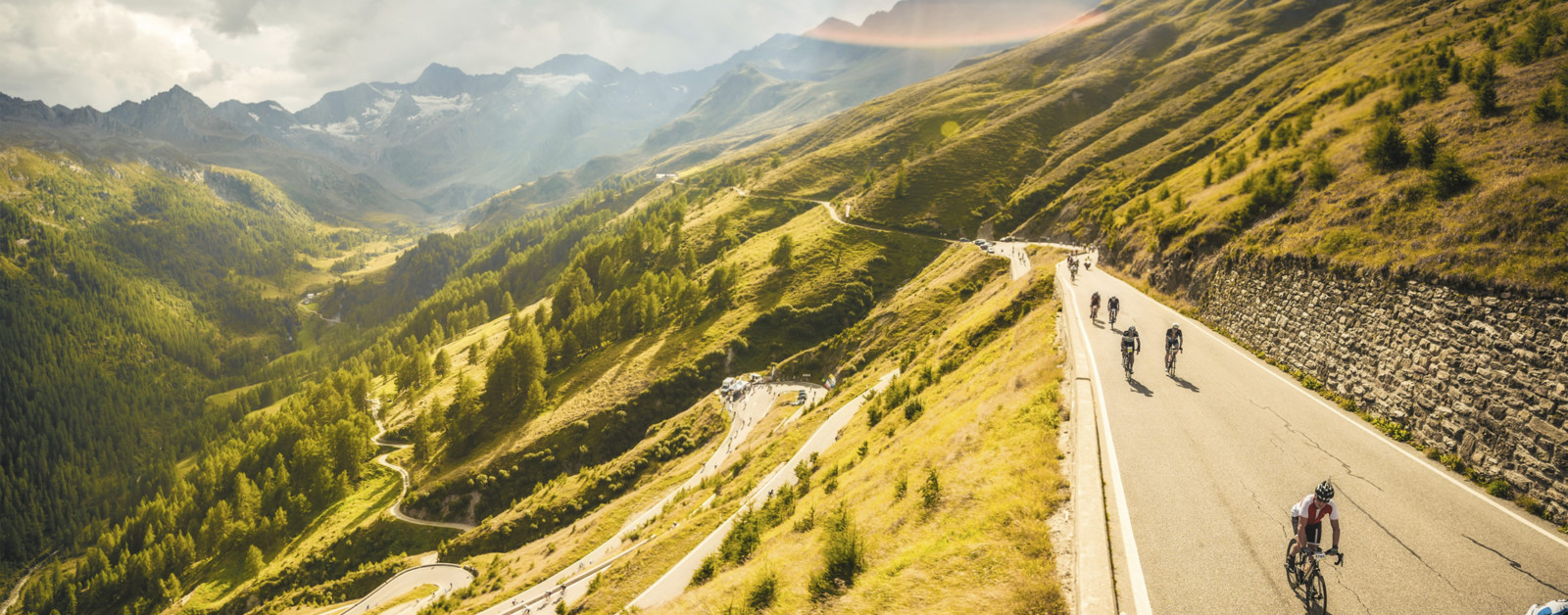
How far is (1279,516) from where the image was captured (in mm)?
14961

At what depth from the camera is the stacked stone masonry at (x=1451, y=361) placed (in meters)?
16.1

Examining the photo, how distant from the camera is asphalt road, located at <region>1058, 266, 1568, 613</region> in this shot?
1215 cm

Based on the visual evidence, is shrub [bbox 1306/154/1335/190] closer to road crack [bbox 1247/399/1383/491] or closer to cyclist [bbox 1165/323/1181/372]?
cyclist [bbox 1165/323/1181/372]

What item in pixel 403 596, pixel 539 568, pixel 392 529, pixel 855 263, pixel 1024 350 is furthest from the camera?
pixel 855 263

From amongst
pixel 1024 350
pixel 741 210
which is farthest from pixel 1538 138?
pixel 741 210

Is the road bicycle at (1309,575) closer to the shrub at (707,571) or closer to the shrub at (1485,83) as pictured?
the shrub at (707,571)

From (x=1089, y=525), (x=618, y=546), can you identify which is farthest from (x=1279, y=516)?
(x=618, y=546)

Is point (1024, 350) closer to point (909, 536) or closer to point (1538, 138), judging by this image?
point (909, 536)

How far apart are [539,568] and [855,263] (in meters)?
77.2

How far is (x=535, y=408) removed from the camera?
93.3 m

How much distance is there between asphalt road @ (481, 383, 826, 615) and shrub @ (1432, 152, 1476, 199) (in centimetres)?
5168

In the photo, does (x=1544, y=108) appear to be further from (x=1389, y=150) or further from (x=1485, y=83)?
(x=1485, y=83)

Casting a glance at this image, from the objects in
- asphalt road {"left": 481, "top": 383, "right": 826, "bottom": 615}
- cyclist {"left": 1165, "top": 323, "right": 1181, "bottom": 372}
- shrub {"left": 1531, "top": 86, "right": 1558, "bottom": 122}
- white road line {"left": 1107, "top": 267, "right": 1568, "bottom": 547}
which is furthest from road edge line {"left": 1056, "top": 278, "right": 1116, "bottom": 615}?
asphalt road {"left": 481, "top": 383, "right": 826, "bottom": 615}

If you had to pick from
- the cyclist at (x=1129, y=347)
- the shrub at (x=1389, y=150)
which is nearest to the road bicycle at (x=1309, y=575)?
the cyclist at (x=1129, y=347)
